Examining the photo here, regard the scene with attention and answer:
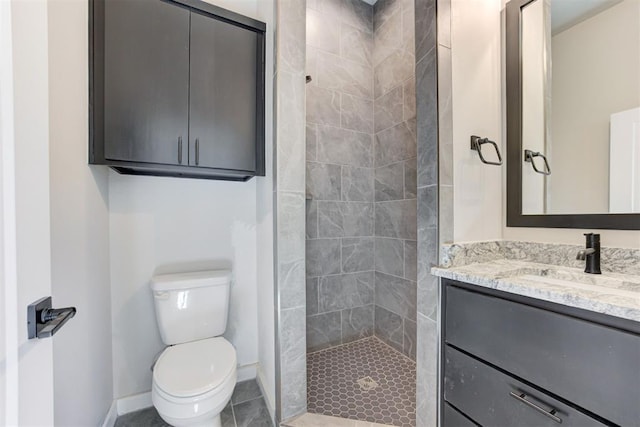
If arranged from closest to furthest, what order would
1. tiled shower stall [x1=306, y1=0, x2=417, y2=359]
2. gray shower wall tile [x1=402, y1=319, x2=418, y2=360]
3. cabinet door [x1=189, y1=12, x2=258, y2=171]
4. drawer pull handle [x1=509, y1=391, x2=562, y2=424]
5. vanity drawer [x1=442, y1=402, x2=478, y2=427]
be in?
drawer pull handle [x1=509, y1=391, x2=562, y2=424] < vanity drawer [x1=442, y1=402, x2=478, y2=427] < cabinet door [x1=189, y1=12, x2=258, y2=171] < gray shower wall tile [x1=402, y1=319, x2=418, y2=360] < tiled shower stall [x1=306, y1=0, x2=417, y2=359]

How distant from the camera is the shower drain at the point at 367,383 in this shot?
5.85ft

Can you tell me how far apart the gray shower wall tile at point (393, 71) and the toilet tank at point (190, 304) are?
202 centimetres

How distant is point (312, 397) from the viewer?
1.67 meters

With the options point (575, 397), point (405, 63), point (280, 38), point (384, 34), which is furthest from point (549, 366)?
point (384, 34)

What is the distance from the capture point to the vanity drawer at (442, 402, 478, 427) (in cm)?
107

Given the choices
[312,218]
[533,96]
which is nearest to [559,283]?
[533,96]

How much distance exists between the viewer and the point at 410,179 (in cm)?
212

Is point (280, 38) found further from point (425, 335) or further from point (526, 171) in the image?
point (425, 335)

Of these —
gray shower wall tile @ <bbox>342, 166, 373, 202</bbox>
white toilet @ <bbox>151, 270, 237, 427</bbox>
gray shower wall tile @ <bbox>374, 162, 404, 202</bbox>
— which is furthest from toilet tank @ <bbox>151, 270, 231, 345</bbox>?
gray shower wall tile @ <bbox>374, 162, 404, 202</bbox>

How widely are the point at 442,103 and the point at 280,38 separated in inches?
35.5

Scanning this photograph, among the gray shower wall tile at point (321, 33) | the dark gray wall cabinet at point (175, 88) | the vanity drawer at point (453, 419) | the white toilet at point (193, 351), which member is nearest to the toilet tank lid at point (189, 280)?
the white toilet at point (193, 351)

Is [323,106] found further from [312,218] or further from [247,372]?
[247,372]

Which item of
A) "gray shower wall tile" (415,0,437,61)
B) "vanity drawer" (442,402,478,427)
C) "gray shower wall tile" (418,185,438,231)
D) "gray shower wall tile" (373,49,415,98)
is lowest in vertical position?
"vanity drawer" (442,402,478,427)

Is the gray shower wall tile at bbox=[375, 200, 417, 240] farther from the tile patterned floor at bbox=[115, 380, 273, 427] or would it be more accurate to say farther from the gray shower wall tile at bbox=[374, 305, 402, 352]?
the tile patterned floor at bbox=[115, 380, 273, 427]
